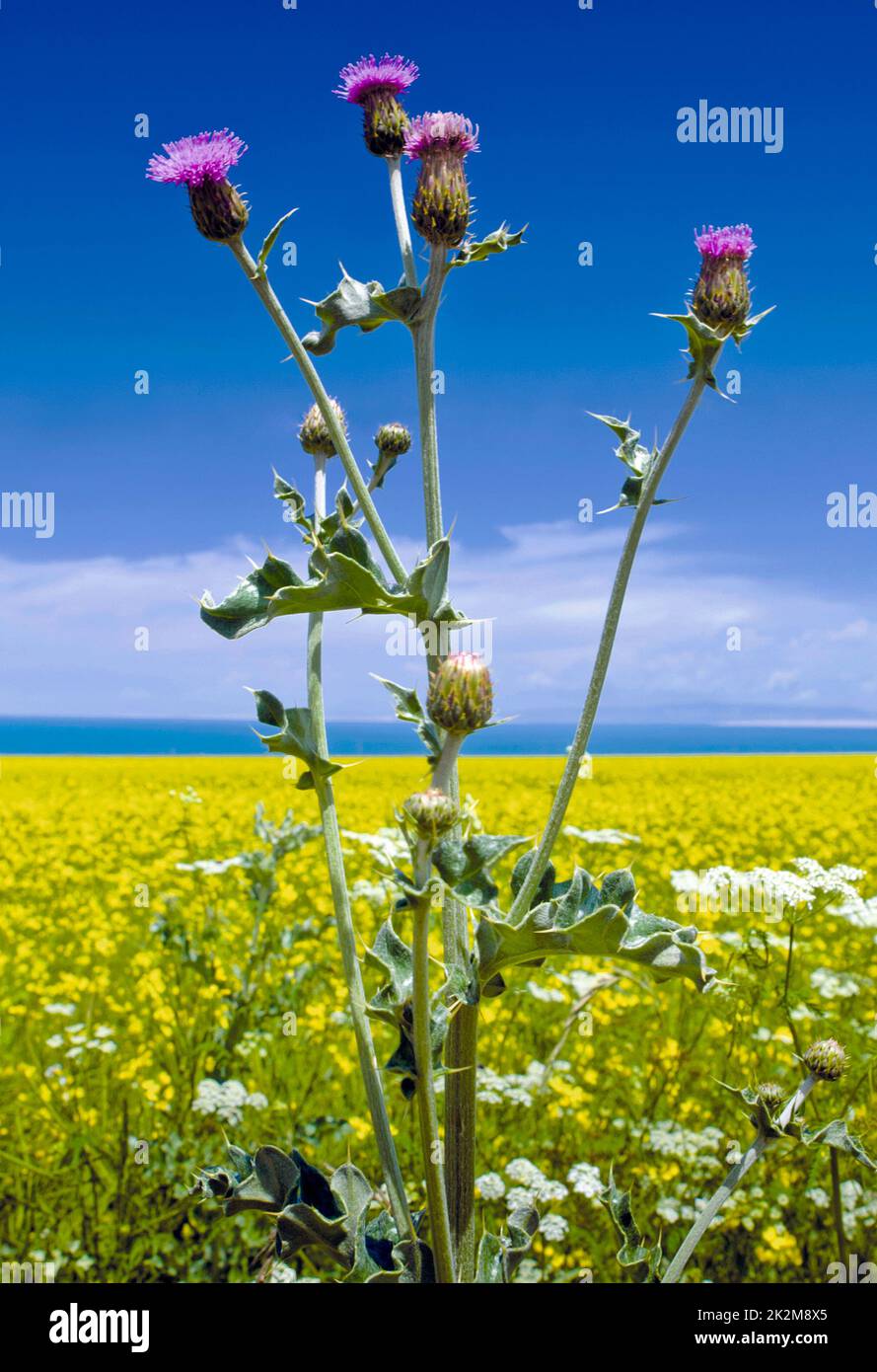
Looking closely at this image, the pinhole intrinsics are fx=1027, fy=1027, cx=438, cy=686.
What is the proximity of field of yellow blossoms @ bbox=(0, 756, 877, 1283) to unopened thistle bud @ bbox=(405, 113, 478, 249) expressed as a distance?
6.51ft

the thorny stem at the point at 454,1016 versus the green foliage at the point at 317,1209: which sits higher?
the thorny stem at the point at 454,1016

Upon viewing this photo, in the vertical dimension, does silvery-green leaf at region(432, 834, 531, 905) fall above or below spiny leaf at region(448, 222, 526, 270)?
below

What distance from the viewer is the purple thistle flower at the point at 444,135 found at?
8.52ft

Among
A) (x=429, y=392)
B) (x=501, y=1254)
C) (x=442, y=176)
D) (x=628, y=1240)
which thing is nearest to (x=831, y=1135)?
(x=628, y=1240)

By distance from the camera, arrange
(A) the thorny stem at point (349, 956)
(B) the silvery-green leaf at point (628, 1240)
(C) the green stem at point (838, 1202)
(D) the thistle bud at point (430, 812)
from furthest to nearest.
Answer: (C) the green stem at point (838, 1202) < (B) the silvery-green leaf at point (628, 1240) < (A) the thorny stem at point (349, 956) < (D) the thistle bud at point (430, 812)

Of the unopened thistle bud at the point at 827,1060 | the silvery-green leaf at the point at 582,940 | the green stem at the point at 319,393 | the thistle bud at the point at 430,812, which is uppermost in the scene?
the green stem at the point at 319,393

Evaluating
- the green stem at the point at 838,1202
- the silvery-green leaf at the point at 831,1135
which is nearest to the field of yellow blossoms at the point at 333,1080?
the green stem at the point at 838,1202

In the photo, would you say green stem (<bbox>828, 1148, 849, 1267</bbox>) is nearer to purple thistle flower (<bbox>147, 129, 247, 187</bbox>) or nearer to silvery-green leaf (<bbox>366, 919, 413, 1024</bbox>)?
silvery-green leaf (<bbox>366, 919, 413, 1024</bbox>)

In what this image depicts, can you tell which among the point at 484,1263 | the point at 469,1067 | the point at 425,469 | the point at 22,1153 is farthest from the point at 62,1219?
the point at 425,469

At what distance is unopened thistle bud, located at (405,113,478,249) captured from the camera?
97.0 inches

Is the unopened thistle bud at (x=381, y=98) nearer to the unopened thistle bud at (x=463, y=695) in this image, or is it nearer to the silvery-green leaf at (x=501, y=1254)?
the unopened thistle bud at (x=463, y=695)

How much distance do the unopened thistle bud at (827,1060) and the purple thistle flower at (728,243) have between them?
2176 millimetres

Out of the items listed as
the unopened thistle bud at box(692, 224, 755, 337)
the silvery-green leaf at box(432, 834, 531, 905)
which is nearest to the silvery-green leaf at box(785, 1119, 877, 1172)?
the silvery-green leaf at box(432, 834, 531, 905)

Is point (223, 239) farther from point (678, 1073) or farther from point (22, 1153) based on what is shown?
point (678, 1073)
